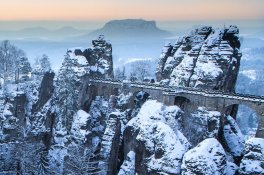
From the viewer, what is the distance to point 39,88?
262 feet

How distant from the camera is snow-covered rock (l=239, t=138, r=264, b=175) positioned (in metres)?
46.7

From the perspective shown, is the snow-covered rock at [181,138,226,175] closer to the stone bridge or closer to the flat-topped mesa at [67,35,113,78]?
the stone bridge

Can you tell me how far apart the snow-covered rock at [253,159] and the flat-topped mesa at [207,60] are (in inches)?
765

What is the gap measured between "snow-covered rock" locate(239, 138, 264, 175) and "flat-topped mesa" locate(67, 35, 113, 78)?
40950 mm

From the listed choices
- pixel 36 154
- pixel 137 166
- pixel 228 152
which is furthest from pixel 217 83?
pixel 36 154

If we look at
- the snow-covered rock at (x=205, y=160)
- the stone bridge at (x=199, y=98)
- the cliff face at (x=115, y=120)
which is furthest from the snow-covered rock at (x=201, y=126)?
the snow-covered rock at (x=205, y=160)

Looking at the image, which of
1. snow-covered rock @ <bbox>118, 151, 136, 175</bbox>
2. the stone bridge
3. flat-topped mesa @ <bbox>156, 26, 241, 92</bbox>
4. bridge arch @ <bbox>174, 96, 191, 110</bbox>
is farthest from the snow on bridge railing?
snow-covered rock @ <bbox>118, 151, 136, 175</bbox>

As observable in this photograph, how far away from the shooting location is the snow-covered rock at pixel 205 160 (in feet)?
139

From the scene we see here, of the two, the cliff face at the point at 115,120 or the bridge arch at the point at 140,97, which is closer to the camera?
the cliff face at the point at 115,120

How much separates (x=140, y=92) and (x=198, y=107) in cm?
1492

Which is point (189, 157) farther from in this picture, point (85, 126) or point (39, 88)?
point (39, 88)

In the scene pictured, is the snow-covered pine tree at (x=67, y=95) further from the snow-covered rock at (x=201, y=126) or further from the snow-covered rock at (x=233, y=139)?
the snow-covered rock at (x=233, y=139)

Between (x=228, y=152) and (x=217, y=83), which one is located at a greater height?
(x=217, y=83)

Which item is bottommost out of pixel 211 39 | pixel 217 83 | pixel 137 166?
pixel 137 166
